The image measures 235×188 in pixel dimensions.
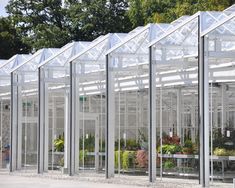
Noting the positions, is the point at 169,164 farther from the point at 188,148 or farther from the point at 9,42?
the point at 9,42

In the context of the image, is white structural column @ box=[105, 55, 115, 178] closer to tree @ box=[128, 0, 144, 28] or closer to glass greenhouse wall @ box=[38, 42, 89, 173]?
glass greenhouse wall @ box=[38, 42, 89, 173]

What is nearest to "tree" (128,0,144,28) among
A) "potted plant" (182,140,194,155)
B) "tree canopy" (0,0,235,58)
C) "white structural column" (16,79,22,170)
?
"tree canopy" (0,0,235,58)

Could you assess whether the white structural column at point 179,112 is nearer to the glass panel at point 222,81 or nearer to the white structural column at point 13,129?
the glass panel at point 222,81

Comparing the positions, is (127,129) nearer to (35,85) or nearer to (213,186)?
(35,85)

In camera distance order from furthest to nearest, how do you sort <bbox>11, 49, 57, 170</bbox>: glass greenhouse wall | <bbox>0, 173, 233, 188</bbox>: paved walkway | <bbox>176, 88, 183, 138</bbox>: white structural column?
<bbox>11, 49, 57, 170</bbox>: glass greenhouse wall
<bbox>176, 88, 183, 138</bbox>: white structural column
<bbox>0, 173, 233, 188</bbox>: paved walkway

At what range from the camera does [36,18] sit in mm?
66438

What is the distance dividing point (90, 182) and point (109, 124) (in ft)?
7.98

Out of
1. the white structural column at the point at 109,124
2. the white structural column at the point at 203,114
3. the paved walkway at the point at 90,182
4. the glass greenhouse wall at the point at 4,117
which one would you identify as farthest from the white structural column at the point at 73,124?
the white structural column at the point at 203,114

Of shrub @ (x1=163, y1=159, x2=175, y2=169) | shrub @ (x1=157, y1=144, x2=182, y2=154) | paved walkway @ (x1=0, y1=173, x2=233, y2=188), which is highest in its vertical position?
shrub @ (x1=157, y1=144, x2=182, y2=154)

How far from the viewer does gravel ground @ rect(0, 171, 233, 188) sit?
80.3 ft

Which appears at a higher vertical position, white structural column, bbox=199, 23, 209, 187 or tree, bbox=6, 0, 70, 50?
tree, bbox=6, 0, 70, 50

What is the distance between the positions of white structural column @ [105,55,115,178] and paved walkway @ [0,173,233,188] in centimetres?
54

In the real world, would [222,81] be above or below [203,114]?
above

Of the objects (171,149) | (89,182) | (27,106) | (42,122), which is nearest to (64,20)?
(27,106)
